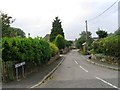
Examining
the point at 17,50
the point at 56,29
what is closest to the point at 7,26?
the point at 17,50

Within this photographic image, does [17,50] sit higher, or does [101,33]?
[101,33]

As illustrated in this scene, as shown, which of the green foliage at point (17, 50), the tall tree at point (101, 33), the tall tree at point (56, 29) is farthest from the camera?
the tall tree at point (56, 29)

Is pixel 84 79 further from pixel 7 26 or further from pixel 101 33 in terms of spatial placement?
pixel 101 33

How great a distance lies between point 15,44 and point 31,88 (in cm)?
632

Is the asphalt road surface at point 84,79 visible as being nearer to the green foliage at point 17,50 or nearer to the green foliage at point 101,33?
the green foliage at point 17,50

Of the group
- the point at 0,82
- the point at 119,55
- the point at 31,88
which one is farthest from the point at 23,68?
the point at 119,55

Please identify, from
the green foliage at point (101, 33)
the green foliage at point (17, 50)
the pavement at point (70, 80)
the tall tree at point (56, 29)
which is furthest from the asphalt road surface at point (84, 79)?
the tall tree at point (56, 29)

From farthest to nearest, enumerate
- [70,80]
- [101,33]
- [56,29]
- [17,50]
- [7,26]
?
1. [56,29]
2. [101,33]
3. [7,26]
4. [17,50]
5. [70,80]


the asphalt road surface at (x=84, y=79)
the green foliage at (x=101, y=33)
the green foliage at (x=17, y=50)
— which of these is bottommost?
the asphalt road surface at (x=84, y=79)

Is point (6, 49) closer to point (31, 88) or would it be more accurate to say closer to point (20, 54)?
point (20, 54)

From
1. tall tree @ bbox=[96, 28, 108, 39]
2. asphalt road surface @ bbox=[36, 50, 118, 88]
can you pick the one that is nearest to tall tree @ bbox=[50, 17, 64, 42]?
tall tree @ bbox=[96, 28, 108, 39]

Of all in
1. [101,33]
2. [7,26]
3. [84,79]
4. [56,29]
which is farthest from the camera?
[56,29]

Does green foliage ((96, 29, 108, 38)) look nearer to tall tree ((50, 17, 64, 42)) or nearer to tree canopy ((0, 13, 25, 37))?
tree canopy ((0, 13, 25, 37))

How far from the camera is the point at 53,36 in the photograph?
113125 millimetres
